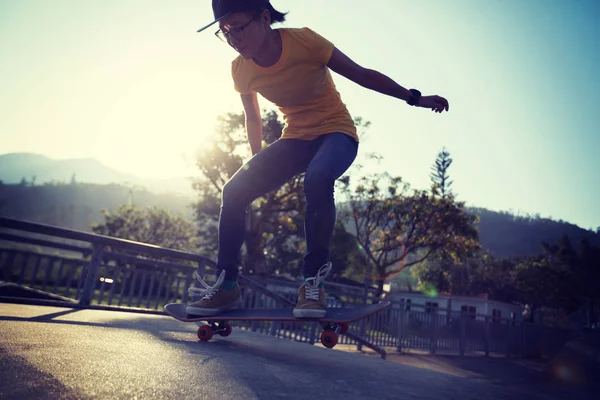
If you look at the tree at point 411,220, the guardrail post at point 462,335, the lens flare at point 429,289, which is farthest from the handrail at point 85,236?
the lens flare at point 429,289

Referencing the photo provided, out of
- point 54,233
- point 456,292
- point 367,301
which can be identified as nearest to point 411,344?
point 367,301

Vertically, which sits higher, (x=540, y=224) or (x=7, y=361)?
(x=540, y=224)

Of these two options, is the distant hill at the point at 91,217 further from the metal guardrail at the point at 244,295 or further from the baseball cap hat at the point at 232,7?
the baseball cap hat at the point at 232,7

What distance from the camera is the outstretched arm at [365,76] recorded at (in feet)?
7.52

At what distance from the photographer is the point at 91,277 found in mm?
4602

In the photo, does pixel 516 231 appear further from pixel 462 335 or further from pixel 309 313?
pixel 309 313

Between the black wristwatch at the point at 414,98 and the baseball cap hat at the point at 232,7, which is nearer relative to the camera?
the baseball cap hat at the point at 232,7

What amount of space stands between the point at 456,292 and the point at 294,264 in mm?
27678

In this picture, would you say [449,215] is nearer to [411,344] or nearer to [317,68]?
[411,344]

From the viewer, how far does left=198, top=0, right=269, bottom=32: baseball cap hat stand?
2189 millimetres

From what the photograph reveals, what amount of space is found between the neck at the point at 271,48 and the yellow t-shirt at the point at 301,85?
32 mm

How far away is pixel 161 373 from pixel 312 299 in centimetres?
99

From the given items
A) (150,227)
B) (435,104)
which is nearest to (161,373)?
(435,104)

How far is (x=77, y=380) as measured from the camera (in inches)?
46.7
